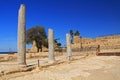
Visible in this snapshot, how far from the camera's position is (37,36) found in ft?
199

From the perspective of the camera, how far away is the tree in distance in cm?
6041

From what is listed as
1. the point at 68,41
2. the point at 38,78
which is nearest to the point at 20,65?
the point at 38,78

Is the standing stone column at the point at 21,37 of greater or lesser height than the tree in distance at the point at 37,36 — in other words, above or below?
below

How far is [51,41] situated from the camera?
75.7 feet

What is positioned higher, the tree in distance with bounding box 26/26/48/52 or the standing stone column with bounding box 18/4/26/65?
the tree in distance with bounding box 26/26/48/52

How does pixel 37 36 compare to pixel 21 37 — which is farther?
pixel 37 36

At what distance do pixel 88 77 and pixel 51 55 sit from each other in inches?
374

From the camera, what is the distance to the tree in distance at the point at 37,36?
60.4 meters

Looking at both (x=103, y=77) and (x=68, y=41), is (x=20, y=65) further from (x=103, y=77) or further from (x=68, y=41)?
(x=68, y=41)

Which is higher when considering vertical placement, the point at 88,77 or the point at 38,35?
the point at 38,35

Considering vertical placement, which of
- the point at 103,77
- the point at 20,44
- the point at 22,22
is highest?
the point at 22,22

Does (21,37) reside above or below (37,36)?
below

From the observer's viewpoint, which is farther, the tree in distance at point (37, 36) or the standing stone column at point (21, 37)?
the tree in distance at point (37, 36)

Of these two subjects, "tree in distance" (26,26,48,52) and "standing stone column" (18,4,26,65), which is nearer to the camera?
"standing stone column" (18,4,26,65)
